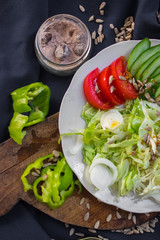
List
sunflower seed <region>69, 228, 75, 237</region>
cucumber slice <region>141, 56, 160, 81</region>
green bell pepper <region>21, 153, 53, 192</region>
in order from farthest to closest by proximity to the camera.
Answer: sunflower seed <region>69, 228, 75, 237</region>, green bell pepper <region>21, 153, 53, 192</region>, cucumber slice <region>141, 56, 160, 81</region>

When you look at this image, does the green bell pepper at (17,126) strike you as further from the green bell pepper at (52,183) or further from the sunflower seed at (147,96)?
the sunflower seed at (147,96)

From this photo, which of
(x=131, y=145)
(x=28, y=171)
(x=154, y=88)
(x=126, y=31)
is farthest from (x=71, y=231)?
(x=126, y=31)

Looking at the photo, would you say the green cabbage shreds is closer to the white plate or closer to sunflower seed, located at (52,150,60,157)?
the white plate

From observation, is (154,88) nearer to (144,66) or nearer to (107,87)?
(144,66)

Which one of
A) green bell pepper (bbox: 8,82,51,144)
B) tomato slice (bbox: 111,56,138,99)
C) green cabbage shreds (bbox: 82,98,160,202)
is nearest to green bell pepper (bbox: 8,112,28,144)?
green bell pepper (bbox: 8,82,51,144)

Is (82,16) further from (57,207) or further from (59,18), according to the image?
(57,207)

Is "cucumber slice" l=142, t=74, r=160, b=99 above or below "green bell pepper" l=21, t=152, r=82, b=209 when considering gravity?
above

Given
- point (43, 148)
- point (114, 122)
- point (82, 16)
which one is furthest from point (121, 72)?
point (43, 148)
